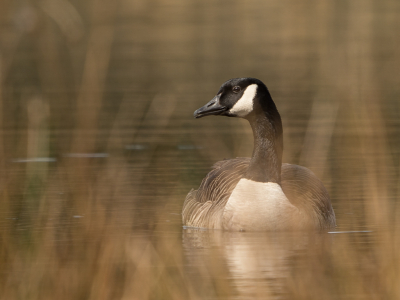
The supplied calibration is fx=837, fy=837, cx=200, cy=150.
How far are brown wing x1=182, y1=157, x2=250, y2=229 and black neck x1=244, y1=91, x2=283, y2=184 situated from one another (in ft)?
1.61

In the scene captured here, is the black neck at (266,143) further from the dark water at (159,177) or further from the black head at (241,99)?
the dark water at (159,177)

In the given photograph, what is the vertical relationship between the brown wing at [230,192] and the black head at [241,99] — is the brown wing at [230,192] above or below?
below

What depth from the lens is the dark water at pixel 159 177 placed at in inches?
259

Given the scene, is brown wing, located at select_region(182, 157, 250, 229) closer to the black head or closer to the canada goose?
the canada goose

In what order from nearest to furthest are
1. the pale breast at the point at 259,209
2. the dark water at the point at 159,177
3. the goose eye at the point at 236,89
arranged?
the dark water at the point at 159,177 → the pale breast at the point at 259,209 → the goose eye at the point at 236,89

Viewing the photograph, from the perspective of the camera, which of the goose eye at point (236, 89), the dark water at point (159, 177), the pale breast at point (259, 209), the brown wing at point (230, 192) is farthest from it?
the goose eye at point (236, 89)

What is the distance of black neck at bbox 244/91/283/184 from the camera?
955 centimetres

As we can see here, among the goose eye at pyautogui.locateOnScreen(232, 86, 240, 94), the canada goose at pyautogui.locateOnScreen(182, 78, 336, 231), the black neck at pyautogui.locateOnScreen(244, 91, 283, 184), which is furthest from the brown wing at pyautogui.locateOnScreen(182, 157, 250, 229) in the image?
the goose eye at pyautogui.locateOnScreen(232, 86, 240, 94)

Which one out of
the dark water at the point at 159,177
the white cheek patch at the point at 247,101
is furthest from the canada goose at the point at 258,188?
the dark water at the point at 159,177

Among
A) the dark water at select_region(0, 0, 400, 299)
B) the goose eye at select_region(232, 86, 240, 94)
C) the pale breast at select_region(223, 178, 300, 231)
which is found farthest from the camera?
the goose eye at select_region(232, 86, 240, 94)

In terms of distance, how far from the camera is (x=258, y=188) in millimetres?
9367

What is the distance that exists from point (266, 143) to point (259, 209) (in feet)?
3.11

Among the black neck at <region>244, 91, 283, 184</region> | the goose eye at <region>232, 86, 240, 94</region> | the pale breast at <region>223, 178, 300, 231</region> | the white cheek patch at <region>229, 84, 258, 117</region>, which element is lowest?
the pale breast at <region>223, 178, 300, 231</region>

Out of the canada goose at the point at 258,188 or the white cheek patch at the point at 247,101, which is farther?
the white cheek patch at the point at 247,101
